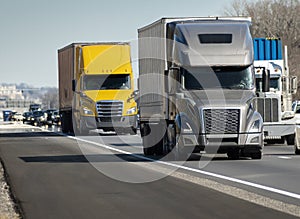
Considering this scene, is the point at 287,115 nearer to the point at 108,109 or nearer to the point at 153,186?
the point at 108,109

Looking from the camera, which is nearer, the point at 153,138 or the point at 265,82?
the point at 265,82

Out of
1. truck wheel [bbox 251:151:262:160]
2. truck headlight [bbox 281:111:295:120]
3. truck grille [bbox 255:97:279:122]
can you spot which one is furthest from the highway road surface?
truck headlight [bbox 281:111:295:120]

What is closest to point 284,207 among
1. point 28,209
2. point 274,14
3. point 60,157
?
point 28,209

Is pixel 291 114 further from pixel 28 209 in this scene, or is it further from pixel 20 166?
pixel 28 209

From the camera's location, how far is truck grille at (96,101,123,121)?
151 feet

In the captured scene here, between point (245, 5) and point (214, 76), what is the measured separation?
66731 mm

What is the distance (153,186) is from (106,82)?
2833 cm

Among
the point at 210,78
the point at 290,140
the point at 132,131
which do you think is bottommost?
the point at 132,131

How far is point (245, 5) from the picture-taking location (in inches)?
3563

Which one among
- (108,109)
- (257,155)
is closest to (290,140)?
(257,155)

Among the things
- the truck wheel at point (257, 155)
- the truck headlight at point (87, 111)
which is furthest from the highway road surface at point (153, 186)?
the truck headlight at point (87, 111)

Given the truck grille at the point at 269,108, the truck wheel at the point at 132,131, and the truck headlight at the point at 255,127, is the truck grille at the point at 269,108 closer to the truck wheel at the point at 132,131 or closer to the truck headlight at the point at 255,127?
the truck headlight at the point at 255,127

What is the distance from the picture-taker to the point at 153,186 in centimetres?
1802

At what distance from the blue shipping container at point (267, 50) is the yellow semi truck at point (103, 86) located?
9956mm
